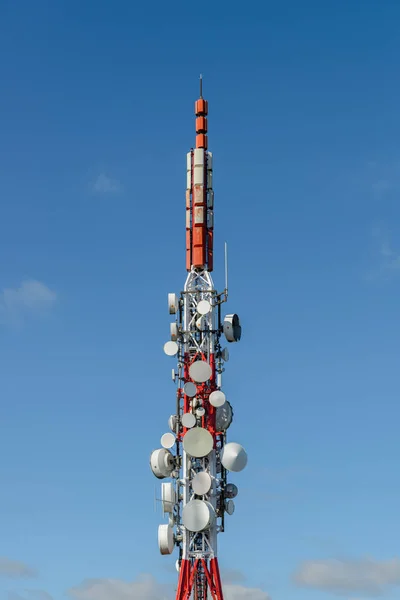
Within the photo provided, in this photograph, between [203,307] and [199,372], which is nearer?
[199,372]

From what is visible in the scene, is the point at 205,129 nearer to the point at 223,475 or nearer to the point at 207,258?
the point at 207,258

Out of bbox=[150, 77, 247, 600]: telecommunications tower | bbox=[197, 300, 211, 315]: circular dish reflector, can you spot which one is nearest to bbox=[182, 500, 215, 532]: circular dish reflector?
bbox=[150, 77, 247, 600]: telecommunications tower

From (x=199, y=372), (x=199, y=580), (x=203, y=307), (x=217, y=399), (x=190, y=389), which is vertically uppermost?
(x=203, y=307)

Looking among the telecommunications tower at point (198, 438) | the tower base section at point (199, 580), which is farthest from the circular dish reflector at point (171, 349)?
the tower base section at point (199, 580)

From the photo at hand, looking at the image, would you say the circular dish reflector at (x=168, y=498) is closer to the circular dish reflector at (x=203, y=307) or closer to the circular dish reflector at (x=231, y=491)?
the circular dish reflector at (x=231, y=491)

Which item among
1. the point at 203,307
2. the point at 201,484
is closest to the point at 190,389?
the point at 203,307

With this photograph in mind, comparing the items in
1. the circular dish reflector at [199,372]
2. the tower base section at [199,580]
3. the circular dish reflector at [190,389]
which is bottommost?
the tower base section at [199,580]

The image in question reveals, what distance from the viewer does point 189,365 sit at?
99812 mm

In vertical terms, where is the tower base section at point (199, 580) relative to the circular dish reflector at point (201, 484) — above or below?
below

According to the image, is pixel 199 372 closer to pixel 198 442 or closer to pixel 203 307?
pixel 203 307

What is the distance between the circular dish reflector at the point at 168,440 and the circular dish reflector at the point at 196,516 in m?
4.54

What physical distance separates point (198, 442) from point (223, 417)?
10.6ft

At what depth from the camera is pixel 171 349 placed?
99.4 metres

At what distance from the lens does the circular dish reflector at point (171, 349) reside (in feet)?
326
